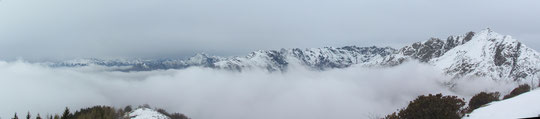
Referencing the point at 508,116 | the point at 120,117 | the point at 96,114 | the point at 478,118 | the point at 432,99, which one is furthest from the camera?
the point at 120,117

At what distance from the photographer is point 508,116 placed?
58.7 ft

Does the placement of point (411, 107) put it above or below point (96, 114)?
above

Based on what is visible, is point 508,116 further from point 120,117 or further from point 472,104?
point 120,117

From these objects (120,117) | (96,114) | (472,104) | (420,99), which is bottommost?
(120,117)

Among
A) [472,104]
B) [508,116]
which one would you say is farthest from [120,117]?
[508,116]

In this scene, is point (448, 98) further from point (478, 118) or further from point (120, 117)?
point (120, 117)

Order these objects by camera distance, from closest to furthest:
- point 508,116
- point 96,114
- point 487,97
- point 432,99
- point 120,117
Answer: point 508,116 → point 432,99 → point 487,97 → point 96,114 → point 120,117

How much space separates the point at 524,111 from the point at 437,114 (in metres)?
7.05

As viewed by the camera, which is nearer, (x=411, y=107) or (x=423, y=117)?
(x=423, y=117)

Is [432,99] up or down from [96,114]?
up

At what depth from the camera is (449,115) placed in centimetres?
2456

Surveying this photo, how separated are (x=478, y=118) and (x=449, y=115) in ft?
9.69

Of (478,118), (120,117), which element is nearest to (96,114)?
(120,117)

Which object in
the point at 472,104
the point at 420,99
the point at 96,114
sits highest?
the point at 420,99
